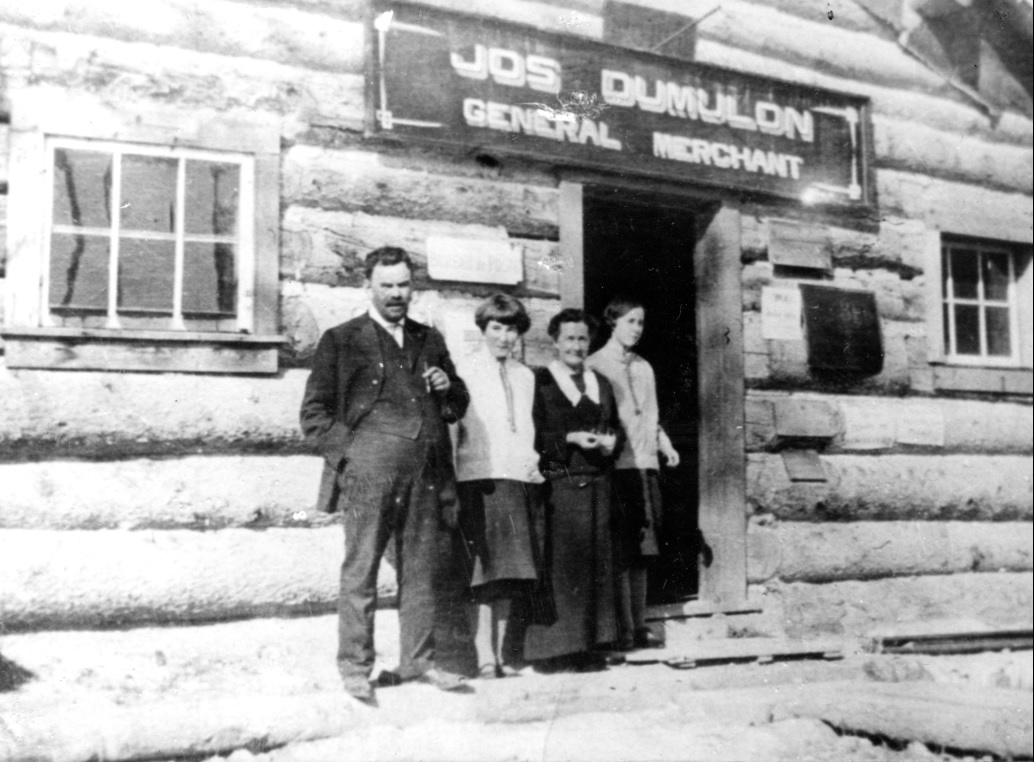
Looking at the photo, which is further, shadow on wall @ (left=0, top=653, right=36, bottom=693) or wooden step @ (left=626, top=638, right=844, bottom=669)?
wooden step @ (left=626, top=638, right=844, bottom=669)

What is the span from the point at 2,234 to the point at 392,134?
65.4 inches

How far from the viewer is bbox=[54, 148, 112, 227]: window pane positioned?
3924 mm

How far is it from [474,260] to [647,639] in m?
2.12

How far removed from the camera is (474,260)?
4613 millimetres

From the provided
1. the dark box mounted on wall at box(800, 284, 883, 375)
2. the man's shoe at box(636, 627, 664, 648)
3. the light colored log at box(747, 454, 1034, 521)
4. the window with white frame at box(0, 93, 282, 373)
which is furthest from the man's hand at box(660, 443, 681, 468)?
the window with white frame at box(0, 93, 282, 373)

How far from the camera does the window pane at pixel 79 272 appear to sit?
390cm

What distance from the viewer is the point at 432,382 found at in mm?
4094

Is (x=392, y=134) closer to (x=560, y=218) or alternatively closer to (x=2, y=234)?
(x=560, y=218)

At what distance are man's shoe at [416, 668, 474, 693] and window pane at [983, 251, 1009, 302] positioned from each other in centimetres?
447

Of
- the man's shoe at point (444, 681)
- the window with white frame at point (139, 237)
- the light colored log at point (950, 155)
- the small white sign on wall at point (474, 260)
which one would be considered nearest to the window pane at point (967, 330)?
the light colored log at point (950, 155)

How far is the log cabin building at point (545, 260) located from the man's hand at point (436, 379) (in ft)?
1.51

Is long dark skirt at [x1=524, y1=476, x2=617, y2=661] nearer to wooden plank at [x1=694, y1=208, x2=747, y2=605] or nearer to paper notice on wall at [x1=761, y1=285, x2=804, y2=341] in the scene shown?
wooden plank at [x1=694, y1=208, x2=747, y2=605]

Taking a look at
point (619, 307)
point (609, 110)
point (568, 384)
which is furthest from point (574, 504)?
point (609, 110)

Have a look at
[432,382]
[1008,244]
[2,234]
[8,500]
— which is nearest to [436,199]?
[432,382]
